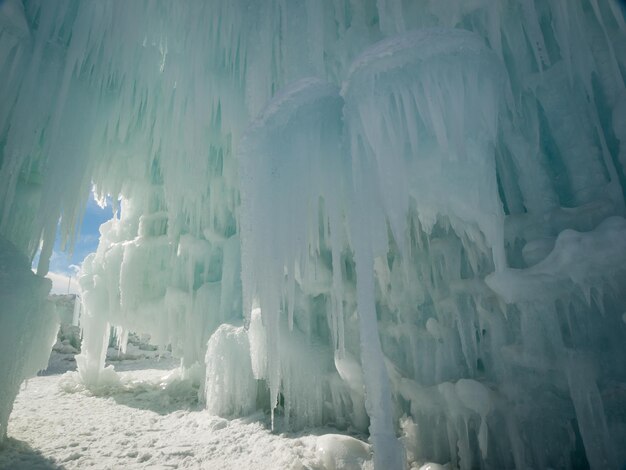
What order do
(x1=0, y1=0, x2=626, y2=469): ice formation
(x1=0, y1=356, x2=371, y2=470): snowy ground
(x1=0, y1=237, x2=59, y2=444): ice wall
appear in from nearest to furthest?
(x1=0, y1=0, x2=626, y2=469): ice formation → (x1=0, y1=356, x2=371, y2=470): snowy ground → (x1=0, y1=237, x2=59, y2=444): ice wall

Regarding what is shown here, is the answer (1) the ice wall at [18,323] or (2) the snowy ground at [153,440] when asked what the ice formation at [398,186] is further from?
(2) the snowy ground at [153,440]

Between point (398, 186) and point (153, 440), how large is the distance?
6.51 m

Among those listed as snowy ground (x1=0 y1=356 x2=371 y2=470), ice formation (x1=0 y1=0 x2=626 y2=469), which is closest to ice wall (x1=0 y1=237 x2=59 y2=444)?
ice formation (x1=0 y1=0 x2=626 y2=469)

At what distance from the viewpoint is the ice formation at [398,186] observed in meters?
4.17

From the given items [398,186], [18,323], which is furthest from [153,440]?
[398,186]

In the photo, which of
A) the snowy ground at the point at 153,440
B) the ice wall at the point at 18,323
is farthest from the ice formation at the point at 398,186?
the snowy ground at the point at 153,440

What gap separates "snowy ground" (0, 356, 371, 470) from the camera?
528cm

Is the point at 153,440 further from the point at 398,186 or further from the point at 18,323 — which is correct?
the point at 398,186

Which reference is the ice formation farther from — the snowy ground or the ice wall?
the snowy ground

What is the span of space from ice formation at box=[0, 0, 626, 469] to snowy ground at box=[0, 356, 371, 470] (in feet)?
3.00

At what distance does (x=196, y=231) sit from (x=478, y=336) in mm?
8384

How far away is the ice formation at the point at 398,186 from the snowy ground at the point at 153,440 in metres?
0.92

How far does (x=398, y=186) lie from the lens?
177 inches

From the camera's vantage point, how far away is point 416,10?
18.5 ft
